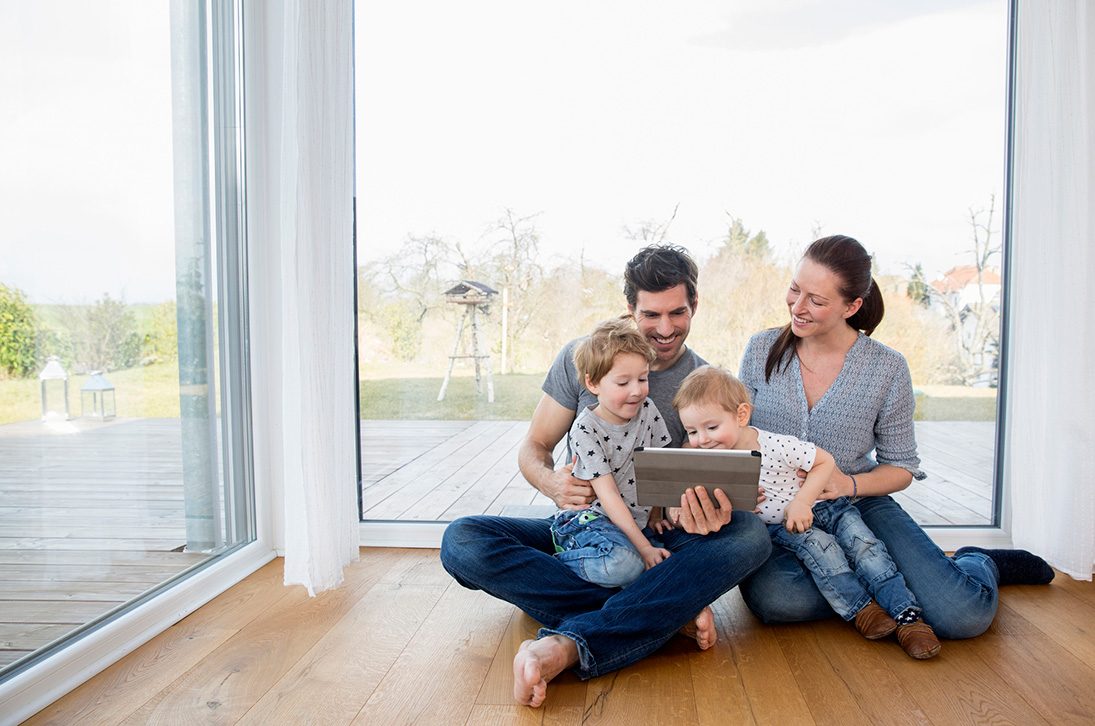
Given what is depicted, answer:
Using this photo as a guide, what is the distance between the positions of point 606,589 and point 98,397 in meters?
1.32

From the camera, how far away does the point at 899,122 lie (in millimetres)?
2873

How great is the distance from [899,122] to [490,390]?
1.70 m

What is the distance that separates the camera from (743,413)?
2.19 meters

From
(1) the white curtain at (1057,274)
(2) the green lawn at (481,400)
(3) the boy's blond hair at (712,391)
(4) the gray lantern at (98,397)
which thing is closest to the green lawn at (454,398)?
(2) the green lawn at (481,400)

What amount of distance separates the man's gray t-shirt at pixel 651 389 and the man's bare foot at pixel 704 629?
1.64ft

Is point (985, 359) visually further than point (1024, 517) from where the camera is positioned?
Yes

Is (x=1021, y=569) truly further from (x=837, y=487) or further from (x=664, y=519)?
(x=664, y=519)

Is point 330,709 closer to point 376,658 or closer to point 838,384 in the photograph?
point 376,658

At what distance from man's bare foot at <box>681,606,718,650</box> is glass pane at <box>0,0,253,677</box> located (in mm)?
1432

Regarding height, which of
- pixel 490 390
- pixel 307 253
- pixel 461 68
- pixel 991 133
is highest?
pixel 461 68

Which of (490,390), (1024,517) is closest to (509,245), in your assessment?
(490,390)

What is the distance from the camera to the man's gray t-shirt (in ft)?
7.73

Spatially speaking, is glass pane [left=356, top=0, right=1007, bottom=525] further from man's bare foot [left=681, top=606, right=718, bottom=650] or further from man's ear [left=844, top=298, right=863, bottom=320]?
man's bare foot [left=681, top=606, right=718, bottom=650]

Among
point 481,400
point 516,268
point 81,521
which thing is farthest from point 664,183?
point 81,521
